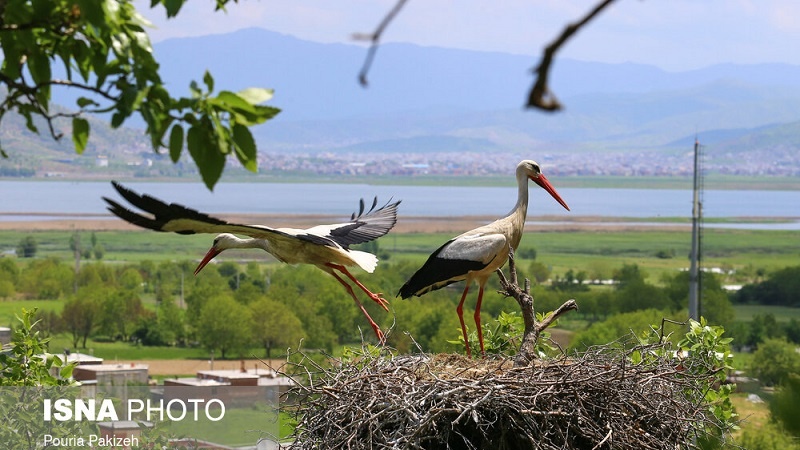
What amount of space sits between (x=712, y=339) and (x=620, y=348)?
1152 mm

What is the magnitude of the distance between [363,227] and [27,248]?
112 meters

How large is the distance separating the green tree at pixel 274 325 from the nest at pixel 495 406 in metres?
69.4

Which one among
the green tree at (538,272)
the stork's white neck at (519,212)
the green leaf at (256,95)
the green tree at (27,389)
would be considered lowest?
the green tree at (538,272)

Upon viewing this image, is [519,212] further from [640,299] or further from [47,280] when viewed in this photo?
[47,280]

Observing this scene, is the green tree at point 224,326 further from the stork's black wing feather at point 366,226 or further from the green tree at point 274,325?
the stork's black wing feather at point 366,226

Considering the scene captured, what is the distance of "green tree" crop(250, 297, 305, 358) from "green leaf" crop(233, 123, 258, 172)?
73.7 m

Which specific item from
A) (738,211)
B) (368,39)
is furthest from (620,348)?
(738,211)

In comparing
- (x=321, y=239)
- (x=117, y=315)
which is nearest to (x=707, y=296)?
(x=117, y=315)

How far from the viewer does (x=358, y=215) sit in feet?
29.5

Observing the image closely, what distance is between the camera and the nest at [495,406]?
6145 millimetres

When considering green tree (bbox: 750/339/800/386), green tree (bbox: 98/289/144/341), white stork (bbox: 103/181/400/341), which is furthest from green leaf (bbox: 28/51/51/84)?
green tree (bbox: 98/289/144/341)

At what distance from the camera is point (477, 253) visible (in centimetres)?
750

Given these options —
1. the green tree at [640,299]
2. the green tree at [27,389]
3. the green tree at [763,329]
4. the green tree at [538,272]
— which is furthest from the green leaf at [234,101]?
the green tree at [538,272]

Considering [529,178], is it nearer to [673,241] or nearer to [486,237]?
[486,237]
